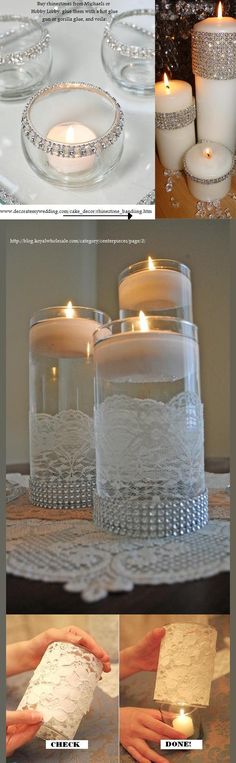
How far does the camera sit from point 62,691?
46cm

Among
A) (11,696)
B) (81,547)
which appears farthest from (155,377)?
(11,696)

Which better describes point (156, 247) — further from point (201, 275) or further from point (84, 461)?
point (84, 461)

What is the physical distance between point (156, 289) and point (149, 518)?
0.15m

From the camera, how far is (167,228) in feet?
1.62

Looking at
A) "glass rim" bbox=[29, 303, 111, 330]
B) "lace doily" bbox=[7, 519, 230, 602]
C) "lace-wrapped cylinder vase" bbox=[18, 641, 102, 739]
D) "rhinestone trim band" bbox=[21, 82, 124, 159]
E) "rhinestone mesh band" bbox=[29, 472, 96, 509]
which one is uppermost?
"rhinestone trim band" bbox=[21, 82, 124, 159]

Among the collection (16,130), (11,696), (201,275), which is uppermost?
(16,130)

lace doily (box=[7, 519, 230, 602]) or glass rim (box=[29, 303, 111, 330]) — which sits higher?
glass rim (box=[29, 303, 111, 330])

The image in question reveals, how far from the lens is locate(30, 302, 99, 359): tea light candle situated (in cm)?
49

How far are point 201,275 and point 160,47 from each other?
0.19 m

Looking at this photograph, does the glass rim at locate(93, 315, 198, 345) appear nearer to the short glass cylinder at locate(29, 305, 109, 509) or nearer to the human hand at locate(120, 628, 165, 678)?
the short glass cylinder at locate(29, 305, 109, 509)

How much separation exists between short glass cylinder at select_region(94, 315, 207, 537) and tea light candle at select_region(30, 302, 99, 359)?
0.02 m

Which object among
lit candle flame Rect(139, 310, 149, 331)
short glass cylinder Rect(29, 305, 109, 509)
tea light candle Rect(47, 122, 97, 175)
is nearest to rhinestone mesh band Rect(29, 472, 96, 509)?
short glass cylinder Rect(29, 305, 109, 509)

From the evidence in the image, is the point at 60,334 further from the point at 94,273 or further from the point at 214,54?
the point at 214,54

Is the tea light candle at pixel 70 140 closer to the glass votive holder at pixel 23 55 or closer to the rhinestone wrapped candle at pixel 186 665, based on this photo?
the glass votive holder at pixel 23 55
